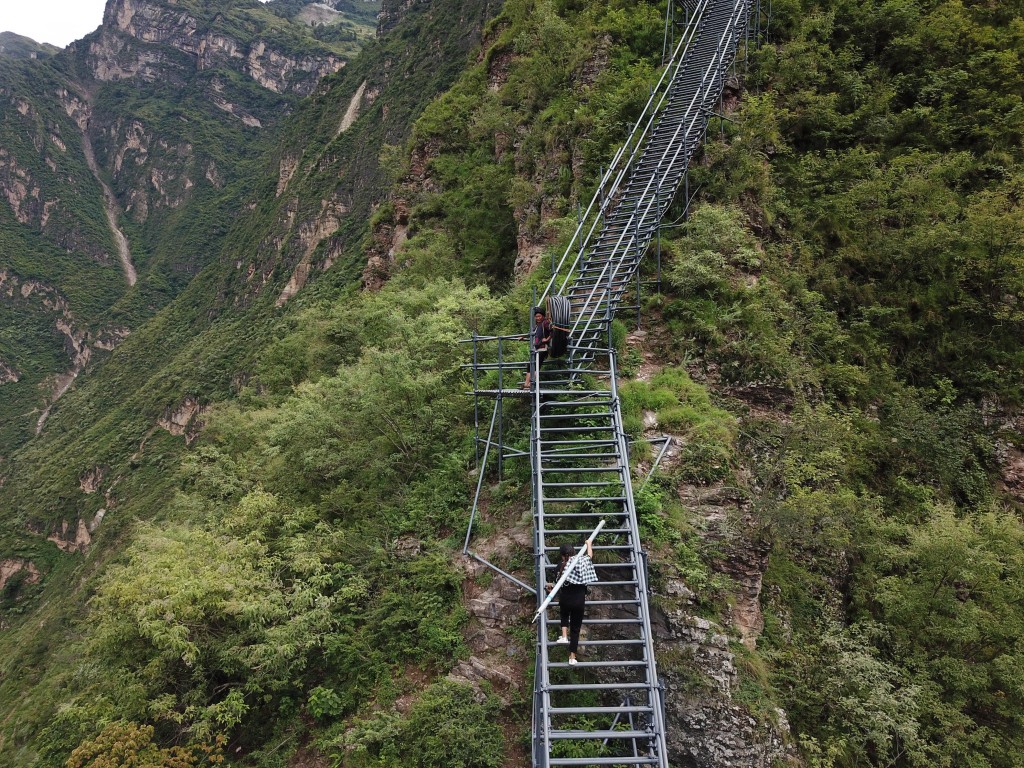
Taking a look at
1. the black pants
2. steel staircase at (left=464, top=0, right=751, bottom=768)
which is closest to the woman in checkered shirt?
the black pants

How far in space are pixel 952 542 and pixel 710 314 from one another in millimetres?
4357

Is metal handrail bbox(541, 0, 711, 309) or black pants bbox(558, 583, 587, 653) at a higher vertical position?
metal handrail bbox(541, 0, 711, 309)

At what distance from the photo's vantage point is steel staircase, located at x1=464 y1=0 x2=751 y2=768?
474 cm

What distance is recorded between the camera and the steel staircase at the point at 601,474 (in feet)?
15.6

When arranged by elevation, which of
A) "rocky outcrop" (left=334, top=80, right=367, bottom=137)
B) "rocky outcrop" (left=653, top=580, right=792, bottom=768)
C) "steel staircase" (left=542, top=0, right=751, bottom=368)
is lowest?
"rocky outcrop" (left=653, top=580, right=792, bottom=768)

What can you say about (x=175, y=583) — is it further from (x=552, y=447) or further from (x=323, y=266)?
(x=323, y=266)

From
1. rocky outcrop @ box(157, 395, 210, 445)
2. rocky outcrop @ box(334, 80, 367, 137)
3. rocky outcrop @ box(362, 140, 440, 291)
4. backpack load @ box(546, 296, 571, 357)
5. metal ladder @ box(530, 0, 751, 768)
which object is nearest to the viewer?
metal ladder @ box(530, 0, 751, 768)

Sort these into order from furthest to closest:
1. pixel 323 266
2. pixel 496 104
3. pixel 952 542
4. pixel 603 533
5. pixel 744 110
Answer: pixel 323 266
pixel 496 104
pixel 744 110
pixel 952 542
pixel 603 533

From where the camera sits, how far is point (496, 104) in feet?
62.6

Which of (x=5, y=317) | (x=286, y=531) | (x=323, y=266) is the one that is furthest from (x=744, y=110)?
(x=5, y=317)

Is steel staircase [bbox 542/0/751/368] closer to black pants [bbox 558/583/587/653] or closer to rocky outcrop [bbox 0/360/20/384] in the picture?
black pants [bbox 558/583/587/653]

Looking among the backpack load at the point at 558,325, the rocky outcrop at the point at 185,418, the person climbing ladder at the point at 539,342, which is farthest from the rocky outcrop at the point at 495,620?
the rocky outcrop at the point at 185,418

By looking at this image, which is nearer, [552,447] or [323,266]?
[552,447]

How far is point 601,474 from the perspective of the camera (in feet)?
22.0
